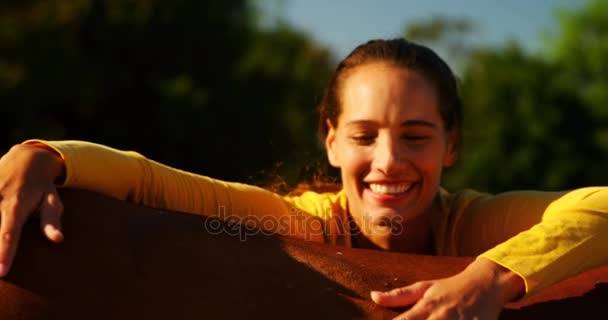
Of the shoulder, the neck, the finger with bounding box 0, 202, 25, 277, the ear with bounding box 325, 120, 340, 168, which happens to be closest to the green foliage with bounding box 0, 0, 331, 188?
the ear with bounding box 325, 120, 340, 168

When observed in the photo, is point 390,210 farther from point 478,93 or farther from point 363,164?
point 478,93

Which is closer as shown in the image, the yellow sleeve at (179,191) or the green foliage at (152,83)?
the yellow sleeve at (179,191)

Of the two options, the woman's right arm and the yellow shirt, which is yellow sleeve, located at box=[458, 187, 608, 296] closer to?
the yellow shirt

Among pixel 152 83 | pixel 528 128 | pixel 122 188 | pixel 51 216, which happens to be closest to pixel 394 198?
pixel 122 188

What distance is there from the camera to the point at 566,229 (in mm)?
1421

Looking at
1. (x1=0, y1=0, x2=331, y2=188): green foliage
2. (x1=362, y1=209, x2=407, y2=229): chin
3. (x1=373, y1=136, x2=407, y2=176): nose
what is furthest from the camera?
(x1=0, y1=0, x2=331, y2=188): green foliage

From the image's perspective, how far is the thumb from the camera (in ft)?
4.08

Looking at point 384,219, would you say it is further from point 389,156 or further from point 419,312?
point 419,312

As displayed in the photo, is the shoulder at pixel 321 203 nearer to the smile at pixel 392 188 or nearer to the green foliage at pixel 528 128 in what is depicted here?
the smile at pixel 392 188

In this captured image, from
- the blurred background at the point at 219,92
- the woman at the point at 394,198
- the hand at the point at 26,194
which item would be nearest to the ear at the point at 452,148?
the woman at the point at 394,198

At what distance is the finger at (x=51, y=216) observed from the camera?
4.14 feet

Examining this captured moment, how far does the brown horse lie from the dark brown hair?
0.64 metres

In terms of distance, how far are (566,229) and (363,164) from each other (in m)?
0.53

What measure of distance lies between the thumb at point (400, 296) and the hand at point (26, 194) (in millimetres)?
475
